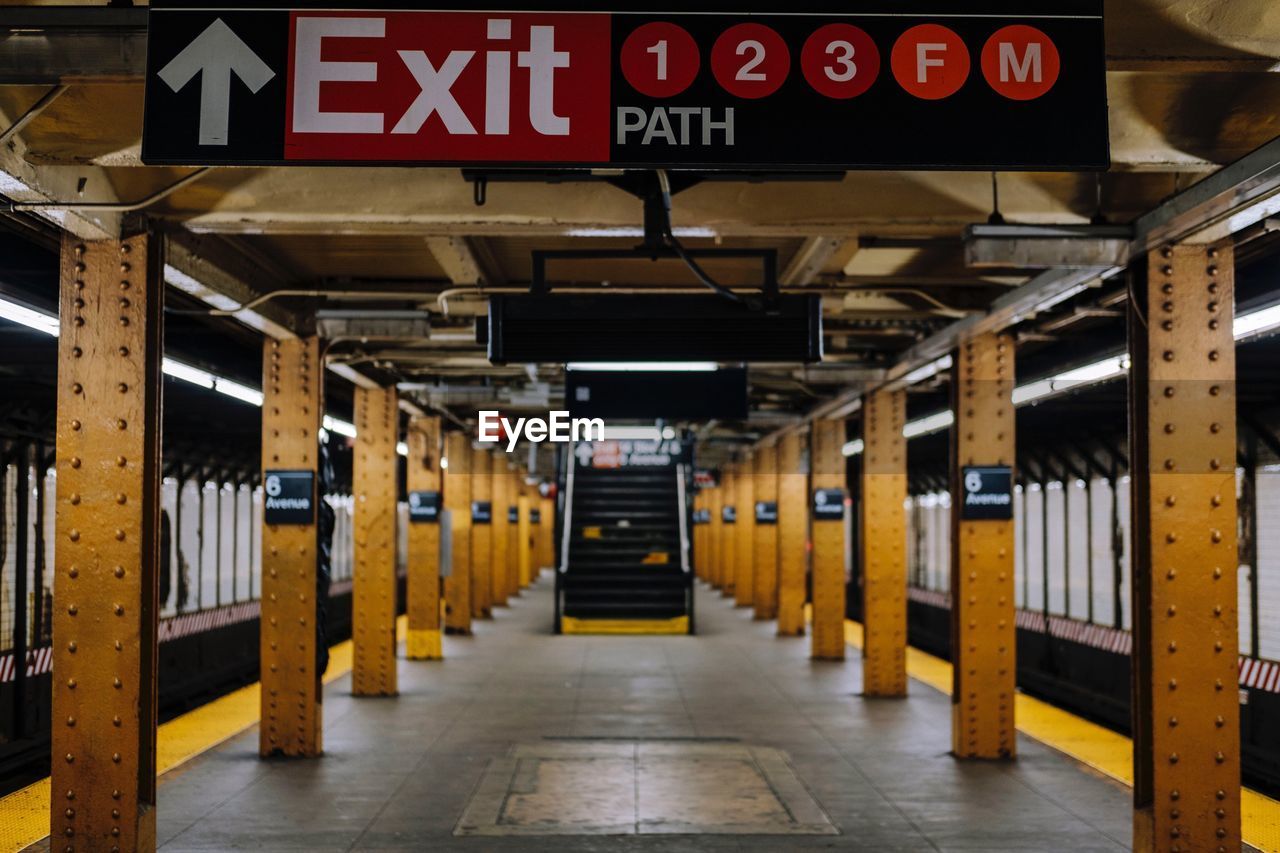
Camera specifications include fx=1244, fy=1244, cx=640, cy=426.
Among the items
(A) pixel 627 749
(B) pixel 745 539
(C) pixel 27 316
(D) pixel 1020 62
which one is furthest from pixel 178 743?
(B) pixel 745 539

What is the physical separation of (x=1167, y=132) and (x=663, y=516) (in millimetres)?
19882

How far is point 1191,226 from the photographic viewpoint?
5664mm

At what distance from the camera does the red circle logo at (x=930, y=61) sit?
3318 mm

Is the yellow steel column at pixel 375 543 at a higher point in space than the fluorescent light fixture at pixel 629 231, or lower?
lower

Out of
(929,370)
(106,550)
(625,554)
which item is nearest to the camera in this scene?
(106,550)

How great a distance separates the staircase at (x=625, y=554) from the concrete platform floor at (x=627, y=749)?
500cm

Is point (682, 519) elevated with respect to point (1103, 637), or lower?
elevated

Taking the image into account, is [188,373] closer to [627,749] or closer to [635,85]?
[627,749]

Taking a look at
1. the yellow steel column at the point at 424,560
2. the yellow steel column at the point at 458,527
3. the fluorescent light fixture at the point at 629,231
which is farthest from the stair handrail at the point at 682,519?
the fluorescent light fixture at the point at 629,231

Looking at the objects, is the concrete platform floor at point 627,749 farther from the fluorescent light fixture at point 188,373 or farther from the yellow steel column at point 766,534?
the yellow steel column at point 766,534

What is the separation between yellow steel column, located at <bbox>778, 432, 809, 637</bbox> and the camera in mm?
20719

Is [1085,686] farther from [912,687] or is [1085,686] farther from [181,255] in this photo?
[181,255]

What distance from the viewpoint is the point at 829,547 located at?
16.6 m

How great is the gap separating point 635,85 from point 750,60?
0.32 m
